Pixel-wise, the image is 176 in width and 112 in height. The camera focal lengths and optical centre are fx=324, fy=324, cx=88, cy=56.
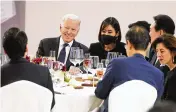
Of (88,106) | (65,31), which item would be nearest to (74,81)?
(88,106)

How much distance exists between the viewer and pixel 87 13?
518cm

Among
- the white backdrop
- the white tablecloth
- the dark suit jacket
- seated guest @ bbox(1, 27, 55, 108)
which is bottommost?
the white tablecloth

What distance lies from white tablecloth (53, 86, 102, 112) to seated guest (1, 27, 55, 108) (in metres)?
0.24

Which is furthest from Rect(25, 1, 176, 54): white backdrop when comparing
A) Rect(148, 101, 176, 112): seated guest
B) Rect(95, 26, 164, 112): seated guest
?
Rect(148, 101, 176, 112): seated guest

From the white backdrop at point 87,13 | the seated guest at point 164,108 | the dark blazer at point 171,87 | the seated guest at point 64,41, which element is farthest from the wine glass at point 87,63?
the seated guest at point 164,108

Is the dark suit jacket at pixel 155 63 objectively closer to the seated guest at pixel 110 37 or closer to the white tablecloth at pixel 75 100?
the seated guest at pixel 110 37

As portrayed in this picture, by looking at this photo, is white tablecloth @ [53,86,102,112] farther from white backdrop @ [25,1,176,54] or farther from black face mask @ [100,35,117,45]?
white backdrop @ [25,1,176,54]

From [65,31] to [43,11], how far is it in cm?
170

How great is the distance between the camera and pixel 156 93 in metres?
2.21

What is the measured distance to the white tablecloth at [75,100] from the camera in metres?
2.47

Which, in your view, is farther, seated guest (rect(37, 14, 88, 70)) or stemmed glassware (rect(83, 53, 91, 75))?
seated guest (rect(37, 14, 88, 70))

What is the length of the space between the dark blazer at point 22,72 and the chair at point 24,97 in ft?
0.37

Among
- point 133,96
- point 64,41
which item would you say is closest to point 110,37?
point 64,41

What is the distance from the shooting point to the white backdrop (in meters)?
5.08
